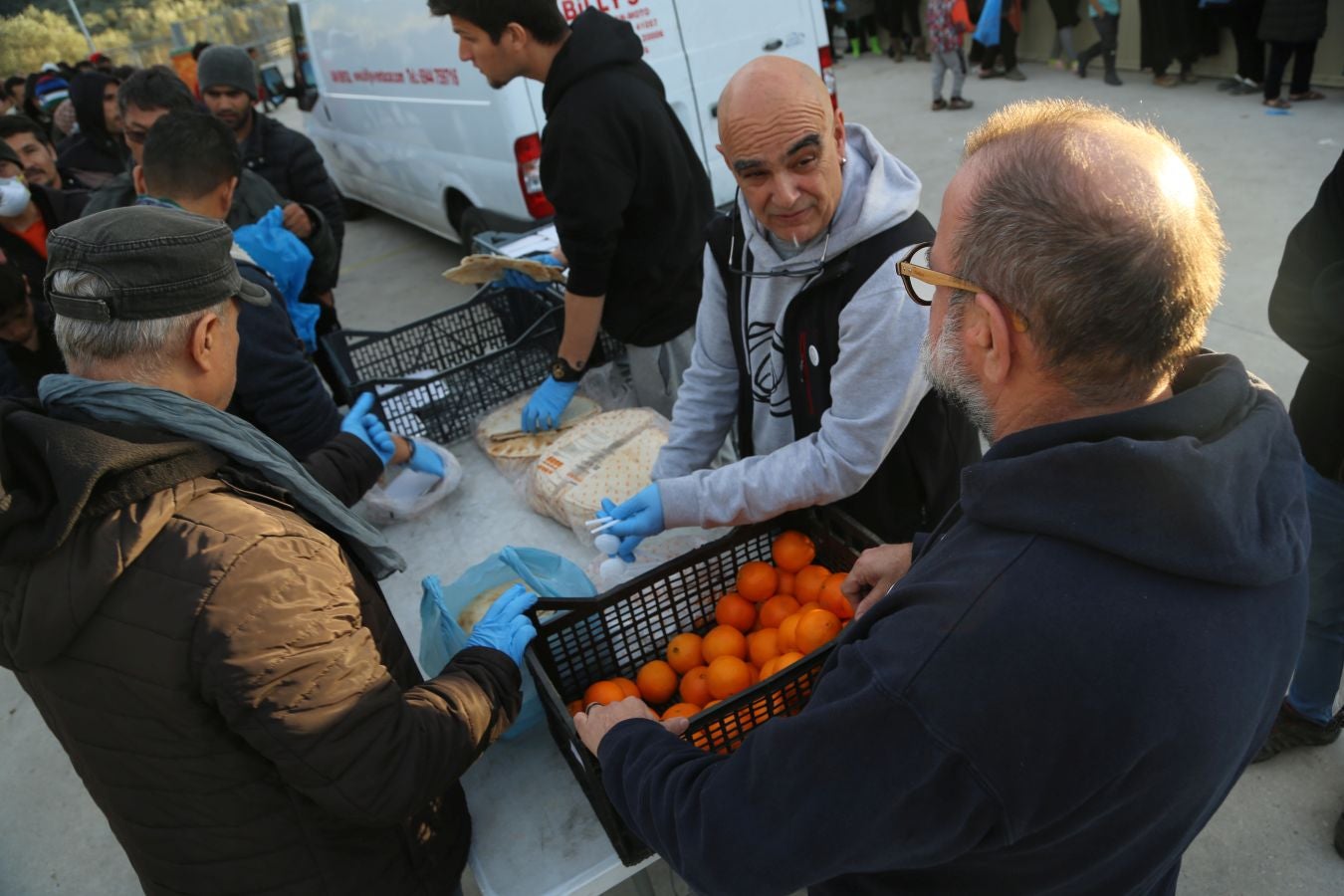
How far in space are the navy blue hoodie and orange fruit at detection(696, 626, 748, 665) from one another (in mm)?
844

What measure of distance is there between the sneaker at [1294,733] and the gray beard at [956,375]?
2175mm

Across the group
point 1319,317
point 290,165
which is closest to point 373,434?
point 1319,317

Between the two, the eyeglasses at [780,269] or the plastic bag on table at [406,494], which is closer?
the eyeglasses at [780,269]

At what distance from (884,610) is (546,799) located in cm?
100

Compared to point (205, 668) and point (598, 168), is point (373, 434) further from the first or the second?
point (205, 668)

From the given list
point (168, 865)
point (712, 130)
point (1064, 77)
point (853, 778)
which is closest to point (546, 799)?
point (168, 865)

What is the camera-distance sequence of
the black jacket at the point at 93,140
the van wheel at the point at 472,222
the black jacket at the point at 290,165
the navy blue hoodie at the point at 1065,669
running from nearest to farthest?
the navy blue hoodie at the point at 1065,669 → the black jacket at the point at 290,165 → the black jacket at the point at 93,140 → the van wheel at the point at 472,222

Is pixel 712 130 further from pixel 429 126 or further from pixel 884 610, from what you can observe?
pixel 884 610

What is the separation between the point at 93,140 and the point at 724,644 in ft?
20.2

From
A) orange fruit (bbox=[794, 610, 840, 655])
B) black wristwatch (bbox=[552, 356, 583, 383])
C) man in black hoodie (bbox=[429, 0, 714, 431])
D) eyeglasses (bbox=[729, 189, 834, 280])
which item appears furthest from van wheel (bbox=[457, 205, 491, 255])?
orange fruit (bbox=[794, 610, 840, 655])

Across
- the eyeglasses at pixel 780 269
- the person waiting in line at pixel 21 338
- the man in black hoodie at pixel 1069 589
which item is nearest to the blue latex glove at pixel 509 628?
the man in black hoodie at pixel 1069 589

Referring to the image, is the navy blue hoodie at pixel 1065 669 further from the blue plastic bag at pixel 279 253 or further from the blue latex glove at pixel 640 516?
the blue plastic bag at pixel 279 253

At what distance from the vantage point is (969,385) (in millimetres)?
1088

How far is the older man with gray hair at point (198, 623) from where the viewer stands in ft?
3.96
